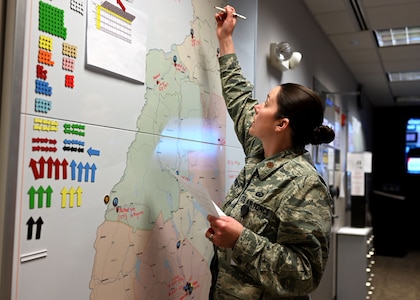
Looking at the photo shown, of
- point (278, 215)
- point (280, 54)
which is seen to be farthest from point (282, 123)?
point (280, 54)

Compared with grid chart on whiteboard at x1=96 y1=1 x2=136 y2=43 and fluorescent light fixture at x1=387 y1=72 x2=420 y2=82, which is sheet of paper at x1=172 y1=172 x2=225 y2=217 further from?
fluorescent light fixture at x1=387 y1=72 x2=420 y2=82

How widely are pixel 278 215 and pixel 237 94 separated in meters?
0.68

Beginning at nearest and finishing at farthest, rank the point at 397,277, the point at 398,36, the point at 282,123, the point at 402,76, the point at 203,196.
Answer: the point at 203,196, the point at 282,123, the point at 398,36, the point at 397,277, the point at 402,76

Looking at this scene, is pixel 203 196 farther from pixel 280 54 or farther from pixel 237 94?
pixel 280 54

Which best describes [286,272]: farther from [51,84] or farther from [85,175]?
[51,84]

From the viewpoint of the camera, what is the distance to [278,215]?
1.34 metres

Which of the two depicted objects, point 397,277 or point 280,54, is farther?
point 397,277

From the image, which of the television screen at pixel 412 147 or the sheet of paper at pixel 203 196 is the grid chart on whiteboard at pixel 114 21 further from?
the television screen at pixel 412 147

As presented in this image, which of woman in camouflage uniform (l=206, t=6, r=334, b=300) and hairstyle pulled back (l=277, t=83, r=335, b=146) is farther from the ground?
hairstyle pulled back (l=277, t=83, r=335, b=146)

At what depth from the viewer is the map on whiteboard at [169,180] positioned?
4.34 feet

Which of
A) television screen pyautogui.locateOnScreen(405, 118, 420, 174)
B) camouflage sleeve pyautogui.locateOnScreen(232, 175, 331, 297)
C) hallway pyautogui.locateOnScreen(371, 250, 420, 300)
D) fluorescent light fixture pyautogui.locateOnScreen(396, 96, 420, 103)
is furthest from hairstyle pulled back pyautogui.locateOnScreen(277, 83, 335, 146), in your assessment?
television screen pyautogui.locateOnScreen(405, 118, 420, 174)

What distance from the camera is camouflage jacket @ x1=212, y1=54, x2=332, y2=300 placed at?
128 centimetres

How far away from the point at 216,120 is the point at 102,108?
2.60 ft

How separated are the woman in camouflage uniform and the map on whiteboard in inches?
8.3
